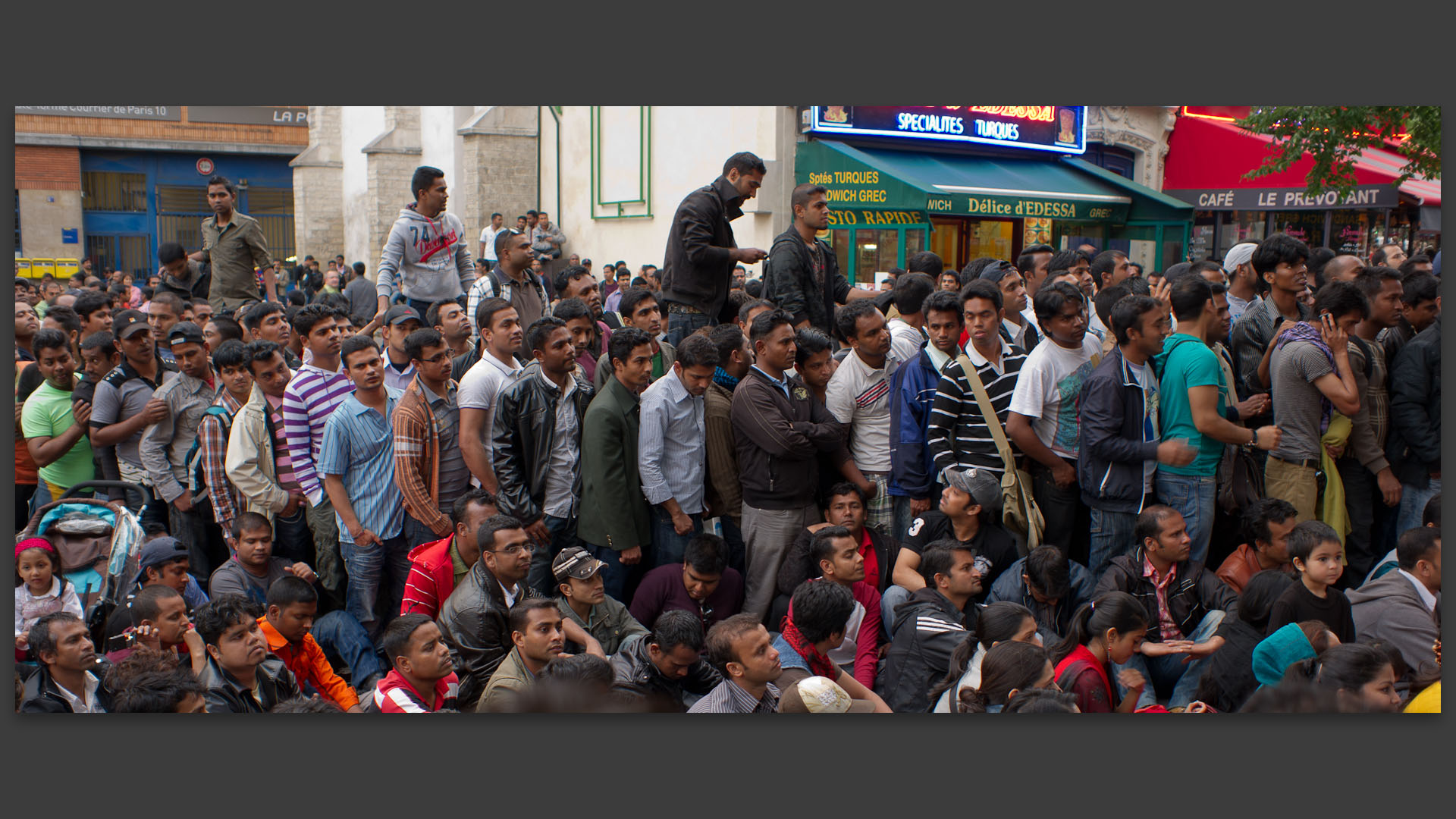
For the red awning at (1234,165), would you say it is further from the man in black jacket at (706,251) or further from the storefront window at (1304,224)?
the man in black jacket at (706,251)

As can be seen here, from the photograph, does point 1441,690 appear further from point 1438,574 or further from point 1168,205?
point 1168,205

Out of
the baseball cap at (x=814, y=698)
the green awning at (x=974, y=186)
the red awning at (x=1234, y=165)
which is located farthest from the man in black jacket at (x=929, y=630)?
the red awning at (x=1234, y=165)

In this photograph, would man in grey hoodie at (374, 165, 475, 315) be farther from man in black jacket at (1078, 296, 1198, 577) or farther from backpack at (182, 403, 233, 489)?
man in black jacket at (1078, 296, 1198, 577)

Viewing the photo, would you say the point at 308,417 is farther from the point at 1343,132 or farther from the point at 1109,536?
the point at 1343,132

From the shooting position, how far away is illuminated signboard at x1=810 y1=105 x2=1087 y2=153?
13977 millimetres

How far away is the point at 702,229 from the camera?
21.3ft

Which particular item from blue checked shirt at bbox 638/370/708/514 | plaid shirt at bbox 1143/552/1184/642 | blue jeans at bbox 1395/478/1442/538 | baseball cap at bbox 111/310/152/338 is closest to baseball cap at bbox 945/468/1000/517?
plaid shirt at bbox 1143/552/1184/642

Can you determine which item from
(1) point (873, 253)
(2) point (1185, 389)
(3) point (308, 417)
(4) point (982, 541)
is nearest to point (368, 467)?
(3) point (308, 417)

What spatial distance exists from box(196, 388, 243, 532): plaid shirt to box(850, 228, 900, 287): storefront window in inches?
383

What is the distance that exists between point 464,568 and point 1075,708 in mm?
2655

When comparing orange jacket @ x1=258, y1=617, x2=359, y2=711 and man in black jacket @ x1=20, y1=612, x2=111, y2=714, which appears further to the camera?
orange jacket @ x1=258, y1=617, x2=359, y2=711

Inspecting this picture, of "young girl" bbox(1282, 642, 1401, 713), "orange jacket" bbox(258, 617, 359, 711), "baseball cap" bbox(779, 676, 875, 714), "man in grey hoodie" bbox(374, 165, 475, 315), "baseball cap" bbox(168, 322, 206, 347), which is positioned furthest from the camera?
"man in grey hoodie" bbox(374, 165, 475, 315)

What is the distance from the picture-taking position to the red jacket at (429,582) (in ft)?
15.7

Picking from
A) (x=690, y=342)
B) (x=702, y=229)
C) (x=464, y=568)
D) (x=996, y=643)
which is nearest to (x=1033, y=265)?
(x=702, y=229)
